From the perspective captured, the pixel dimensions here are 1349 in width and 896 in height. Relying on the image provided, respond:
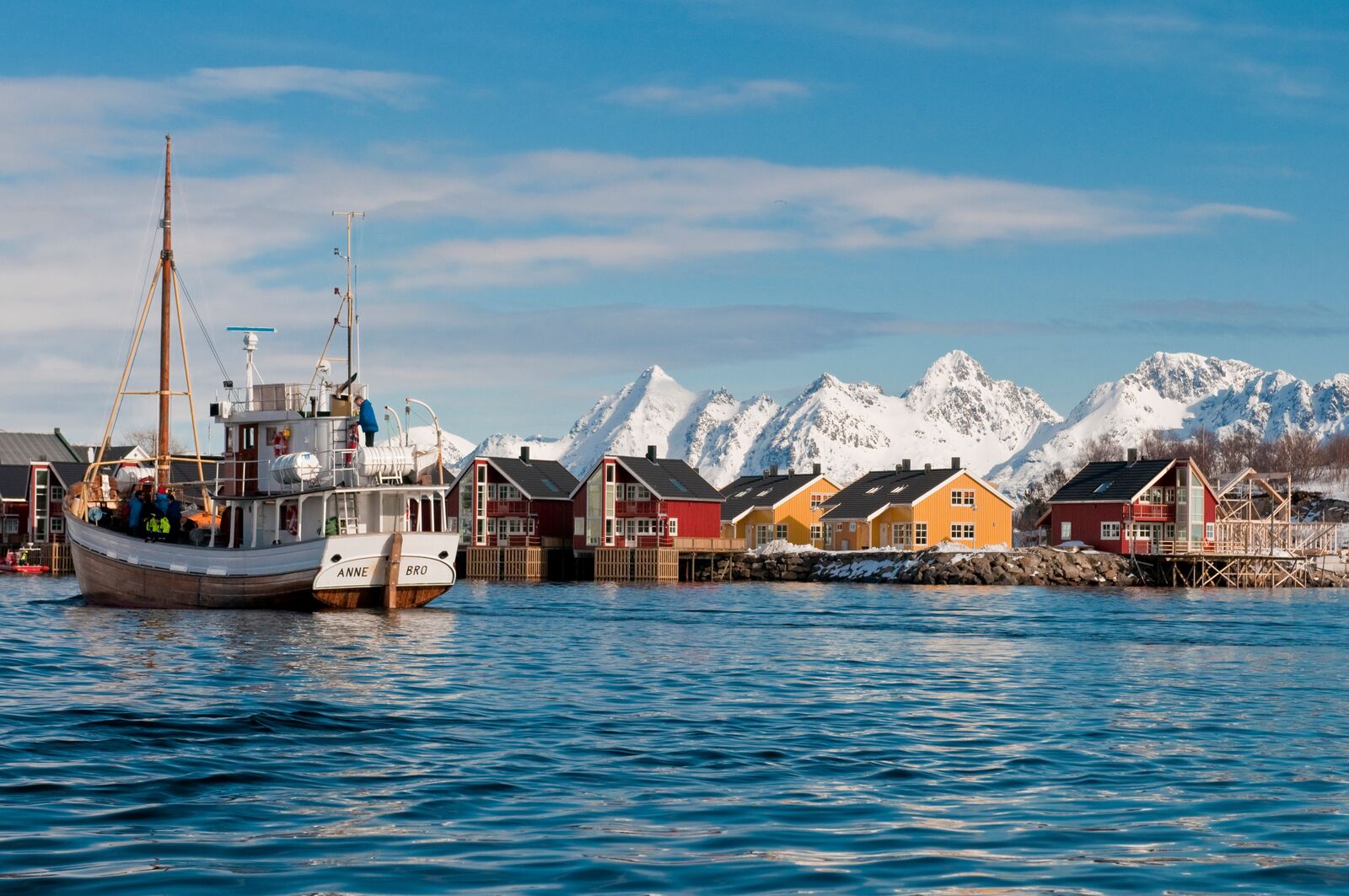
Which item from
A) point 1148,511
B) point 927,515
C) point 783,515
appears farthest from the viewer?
point 783,515

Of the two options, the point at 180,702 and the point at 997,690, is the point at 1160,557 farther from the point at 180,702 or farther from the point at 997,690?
the point at 180,702

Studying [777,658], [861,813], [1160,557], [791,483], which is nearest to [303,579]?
[777,658]

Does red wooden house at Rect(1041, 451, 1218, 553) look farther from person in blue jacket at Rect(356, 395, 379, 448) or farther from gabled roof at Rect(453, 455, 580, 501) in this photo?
person in blue jacket at Rect(356, 395, 379, 448)

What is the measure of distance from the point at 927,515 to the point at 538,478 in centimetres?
2569

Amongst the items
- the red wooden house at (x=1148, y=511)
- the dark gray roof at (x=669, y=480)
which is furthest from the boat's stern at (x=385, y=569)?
the red wooden house at (x=1148, y=511)

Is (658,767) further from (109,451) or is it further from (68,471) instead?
(109,451)

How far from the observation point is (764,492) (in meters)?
111

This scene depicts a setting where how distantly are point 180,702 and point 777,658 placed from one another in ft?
44.1

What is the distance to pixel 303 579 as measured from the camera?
41781 millimetres

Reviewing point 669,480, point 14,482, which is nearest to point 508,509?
point 669,480

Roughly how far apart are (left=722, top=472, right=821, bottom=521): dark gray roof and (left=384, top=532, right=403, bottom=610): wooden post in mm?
62729

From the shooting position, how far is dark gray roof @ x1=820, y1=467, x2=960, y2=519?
99.8 m

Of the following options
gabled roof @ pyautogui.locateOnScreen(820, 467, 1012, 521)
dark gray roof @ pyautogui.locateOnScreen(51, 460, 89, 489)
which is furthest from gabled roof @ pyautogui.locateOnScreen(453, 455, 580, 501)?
dark gray roof @ pyautogui.locateOnScreen(51, 460, 89, 489)

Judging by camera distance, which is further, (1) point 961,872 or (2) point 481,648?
(2) point 481,648
